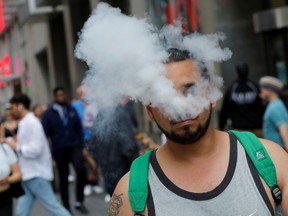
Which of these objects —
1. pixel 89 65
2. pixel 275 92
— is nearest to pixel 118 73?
pixel 89 65

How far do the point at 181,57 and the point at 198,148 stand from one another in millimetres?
324

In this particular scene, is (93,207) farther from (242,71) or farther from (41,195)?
(242,71)

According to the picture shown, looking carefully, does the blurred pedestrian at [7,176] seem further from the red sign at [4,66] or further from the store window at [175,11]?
the red sign at [4,66]

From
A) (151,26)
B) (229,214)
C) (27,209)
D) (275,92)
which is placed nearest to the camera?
(229,214)

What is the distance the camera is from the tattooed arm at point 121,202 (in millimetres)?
2276

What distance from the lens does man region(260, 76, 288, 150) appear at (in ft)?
19.4

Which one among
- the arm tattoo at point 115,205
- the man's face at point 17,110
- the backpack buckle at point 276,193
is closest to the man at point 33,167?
the man's face at point 17,110

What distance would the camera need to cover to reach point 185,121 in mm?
2139

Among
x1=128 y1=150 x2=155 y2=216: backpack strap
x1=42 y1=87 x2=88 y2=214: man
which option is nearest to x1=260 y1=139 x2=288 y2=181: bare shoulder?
x1=128 y1=150 x2=155 y2=216: backpack strap

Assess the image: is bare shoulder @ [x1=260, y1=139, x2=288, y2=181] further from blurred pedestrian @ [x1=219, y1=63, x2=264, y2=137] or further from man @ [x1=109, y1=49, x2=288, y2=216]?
blurred pedestrian @ [x1=219, y1=63, x2=264, y2=137]

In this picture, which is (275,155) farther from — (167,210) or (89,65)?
(89,65)

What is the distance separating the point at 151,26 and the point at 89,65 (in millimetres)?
267

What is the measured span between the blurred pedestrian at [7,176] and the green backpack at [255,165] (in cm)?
302

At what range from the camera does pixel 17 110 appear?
712 centimetres
